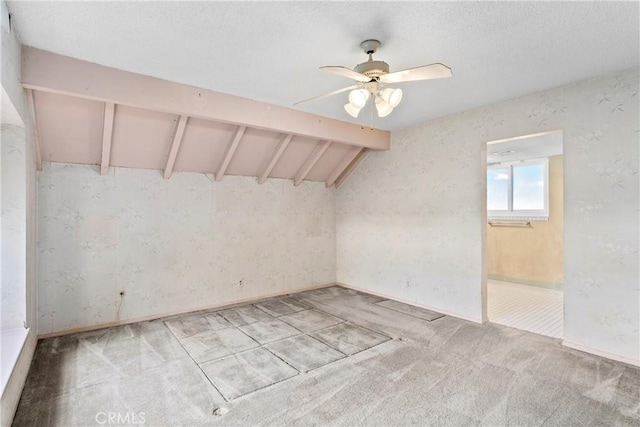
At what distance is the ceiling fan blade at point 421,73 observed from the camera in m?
2.00

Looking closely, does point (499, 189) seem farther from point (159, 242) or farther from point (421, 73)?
point (159, 242)

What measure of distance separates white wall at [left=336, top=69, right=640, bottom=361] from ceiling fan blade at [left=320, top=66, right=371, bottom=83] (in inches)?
87.2

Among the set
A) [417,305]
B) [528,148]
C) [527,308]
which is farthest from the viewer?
[528,148]

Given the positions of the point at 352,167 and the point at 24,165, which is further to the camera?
the point at 352,167

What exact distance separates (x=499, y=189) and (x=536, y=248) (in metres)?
1.23

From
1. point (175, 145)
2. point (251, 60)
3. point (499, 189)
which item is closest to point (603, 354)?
point (499, 189)

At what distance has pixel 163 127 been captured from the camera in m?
3.58

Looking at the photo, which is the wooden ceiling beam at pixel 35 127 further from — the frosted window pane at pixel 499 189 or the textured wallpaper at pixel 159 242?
the frosted window pane at pixel 499 189

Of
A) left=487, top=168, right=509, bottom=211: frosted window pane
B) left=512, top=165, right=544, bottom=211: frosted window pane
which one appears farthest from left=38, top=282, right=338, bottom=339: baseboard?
left=512, top=165, right=544, bottom=211: frosted window pane

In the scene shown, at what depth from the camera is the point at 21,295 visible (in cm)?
256

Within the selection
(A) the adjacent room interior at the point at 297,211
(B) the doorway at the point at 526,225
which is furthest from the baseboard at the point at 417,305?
(B) the doorway at the point at 526,225

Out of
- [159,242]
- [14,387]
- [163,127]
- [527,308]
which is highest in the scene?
[163,127]

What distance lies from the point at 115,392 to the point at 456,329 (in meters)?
3.28

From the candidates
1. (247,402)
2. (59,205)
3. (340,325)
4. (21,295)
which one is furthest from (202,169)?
(247,402)
